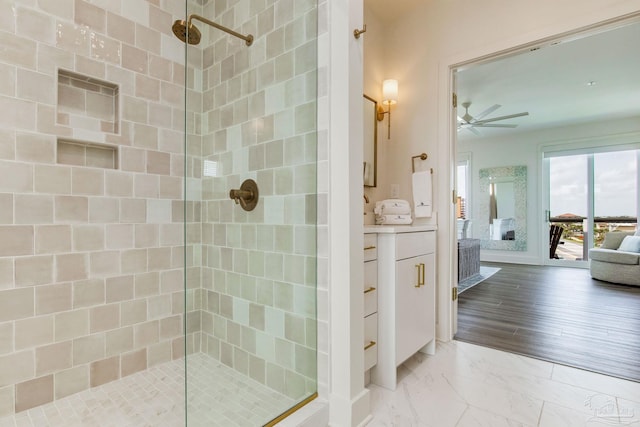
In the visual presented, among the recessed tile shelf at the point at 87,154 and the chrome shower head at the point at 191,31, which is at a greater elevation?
the chrome shower head at the point at 191,31

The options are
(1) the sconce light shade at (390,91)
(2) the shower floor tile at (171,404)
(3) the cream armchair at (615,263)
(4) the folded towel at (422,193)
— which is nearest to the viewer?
(2) the shower floor tile at (171,404)

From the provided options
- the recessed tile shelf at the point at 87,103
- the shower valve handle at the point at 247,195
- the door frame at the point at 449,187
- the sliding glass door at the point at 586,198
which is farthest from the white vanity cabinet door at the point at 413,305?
the sliding glass door at the point at 586,198

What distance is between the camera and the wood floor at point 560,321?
84.0 inches

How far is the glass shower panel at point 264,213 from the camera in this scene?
4.68 ft

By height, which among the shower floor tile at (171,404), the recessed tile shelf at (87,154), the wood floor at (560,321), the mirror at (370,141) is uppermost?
the mirror at (370,141)

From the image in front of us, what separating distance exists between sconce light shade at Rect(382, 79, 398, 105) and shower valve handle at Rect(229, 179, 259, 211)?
1.65 m

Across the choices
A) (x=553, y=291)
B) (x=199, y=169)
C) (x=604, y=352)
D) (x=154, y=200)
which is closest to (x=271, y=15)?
(x=199, y=169)

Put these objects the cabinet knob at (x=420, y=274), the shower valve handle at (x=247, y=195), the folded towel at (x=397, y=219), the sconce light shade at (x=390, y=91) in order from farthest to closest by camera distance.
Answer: the sconce light shade at (x=390, y=91) < the folded towel at (x=397, y=219) < the cabinet knob at (x=420, y=274) < the shower valve handle at (x=247, y=195)

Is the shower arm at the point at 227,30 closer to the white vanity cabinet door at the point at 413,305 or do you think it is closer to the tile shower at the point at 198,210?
the tile shower at the point at 198,210

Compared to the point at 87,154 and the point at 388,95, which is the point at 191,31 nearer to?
the point at 87,154

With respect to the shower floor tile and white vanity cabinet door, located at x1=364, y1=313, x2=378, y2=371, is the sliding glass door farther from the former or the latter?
the shower floor tile

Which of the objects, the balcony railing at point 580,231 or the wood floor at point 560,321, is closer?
the wood floor at point 560,321

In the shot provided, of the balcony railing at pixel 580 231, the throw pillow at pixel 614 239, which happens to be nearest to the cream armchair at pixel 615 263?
the throw pillow at pixel 614 239

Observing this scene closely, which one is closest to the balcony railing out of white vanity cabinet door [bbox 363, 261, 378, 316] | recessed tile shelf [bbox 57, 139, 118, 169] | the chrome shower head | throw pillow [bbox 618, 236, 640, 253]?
throw pillow [bbox 618, 236, 640, 253]
